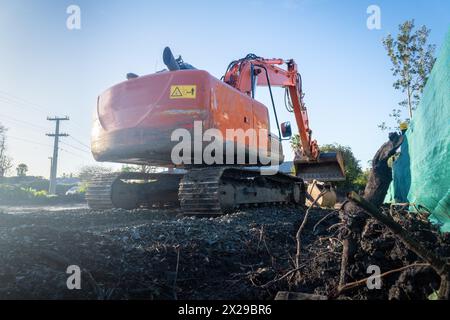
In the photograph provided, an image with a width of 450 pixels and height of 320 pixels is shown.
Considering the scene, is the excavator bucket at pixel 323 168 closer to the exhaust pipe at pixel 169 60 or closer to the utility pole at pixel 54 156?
the exhaust pipe at pixel 169 60

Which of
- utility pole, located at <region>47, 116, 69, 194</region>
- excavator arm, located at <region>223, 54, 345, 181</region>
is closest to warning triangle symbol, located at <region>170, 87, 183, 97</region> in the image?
excavator arm, located at <region>223, 54, 345, 181</region>

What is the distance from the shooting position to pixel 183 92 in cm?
→ 543

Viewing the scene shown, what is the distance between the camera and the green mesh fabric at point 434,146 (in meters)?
2.89

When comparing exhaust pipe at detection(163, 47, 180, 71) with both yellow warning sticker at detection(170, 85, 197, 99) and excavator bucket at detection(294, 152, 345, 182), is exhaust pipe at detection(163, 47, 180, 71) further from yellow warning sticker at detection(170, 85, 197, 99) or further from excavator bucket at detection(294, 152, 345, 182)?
excavator bucket at detection(294, 152, 345, 182)

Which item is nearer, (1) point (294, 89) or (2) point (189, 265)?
(2) point (189, 265)

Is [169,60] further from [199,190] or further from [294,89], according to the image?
[294,89]

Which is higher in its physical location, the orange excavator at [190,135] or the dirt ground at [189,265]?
the orange excavator at [190,135]

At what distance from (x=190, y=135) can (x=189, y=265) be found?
2872mm

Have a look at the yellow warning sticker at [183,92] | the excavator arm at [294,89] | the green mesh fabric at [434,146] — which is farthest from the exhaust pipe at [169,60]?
the green mesh fabric at [434,146]

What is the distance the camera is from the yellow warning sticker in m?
5.38

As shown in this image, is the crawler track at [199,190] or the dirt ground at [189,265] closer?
the dirt ground at [189,265]

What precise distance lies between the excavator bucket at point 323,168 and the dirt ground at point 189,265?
804cm

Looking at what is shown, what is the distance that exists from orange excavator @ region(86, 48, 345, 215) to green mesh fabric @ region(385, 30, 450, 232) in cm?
265

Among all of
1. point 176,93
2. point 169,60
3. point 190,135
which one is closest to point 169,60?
point 169,60
